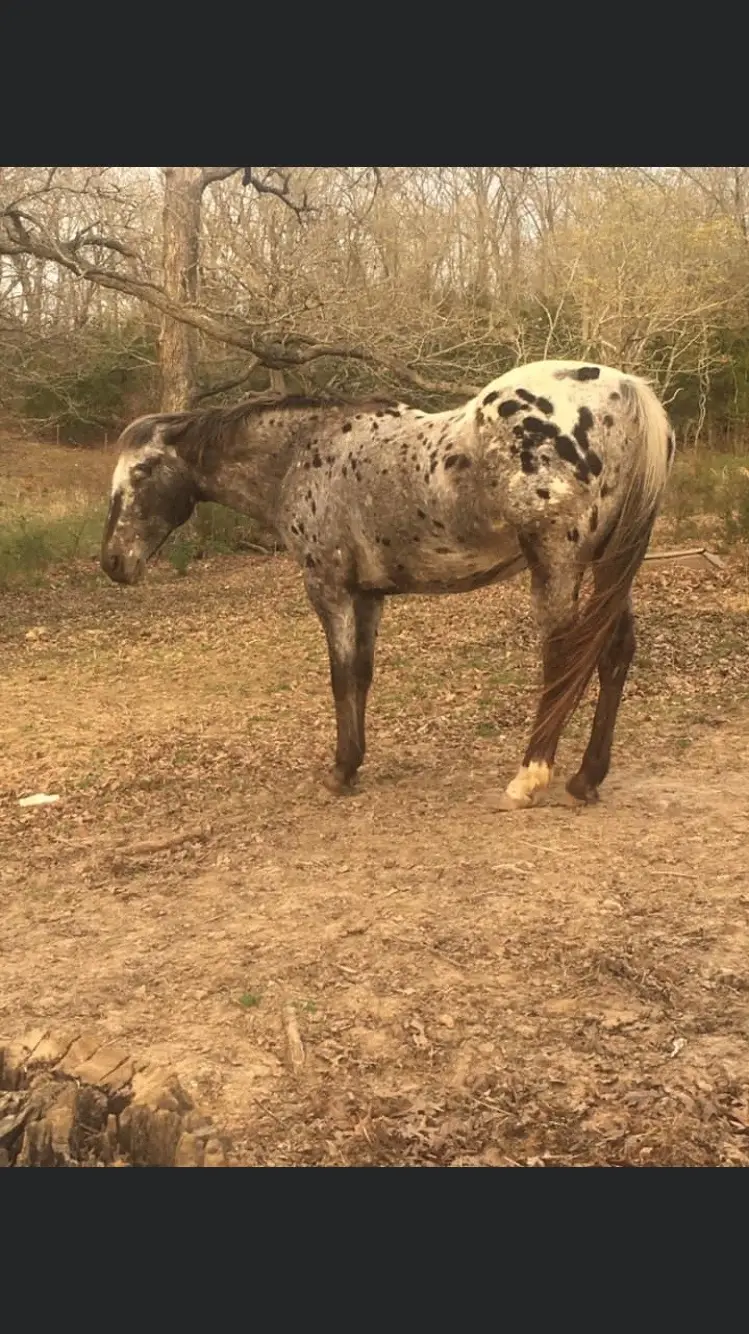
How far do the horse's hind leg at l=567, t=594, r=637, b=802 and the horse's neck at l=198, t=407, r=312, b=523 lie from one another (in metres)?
1.77

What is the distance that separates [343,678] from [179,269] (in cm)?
921

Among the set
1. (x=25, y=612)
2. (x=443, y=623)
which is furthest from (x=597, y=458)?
(x=25, y=612)

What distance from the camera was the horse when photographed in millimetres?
4211

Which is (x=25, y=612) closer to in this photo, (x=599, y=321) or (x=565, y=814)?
(x=599, y=321)

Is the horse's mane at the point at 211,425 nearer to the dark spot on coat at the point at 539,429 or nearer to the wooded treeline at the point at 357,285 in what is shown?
the dark spot on coat at the point at 539,429

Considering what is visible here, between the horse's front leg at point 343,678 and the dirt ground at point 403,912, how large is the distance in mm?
172

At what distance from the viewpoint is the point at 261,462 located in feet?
17.0

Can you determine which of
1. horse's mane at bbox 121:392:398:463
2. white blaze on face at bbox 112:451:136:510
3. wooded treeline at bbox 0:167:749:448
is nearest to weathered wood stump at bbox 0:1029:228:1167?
white blaze on face at bbox 112:451:136:510

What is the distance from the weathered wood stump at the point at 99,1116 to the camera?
2.63 m

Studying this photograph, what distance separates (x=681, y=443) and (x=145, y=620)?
1079 centimetres

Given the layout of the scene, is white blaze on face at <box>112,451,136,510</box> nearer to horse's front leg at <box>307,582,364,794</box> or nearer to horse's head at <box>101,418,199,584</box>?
horse's head at <box>101,418,199,584</box>

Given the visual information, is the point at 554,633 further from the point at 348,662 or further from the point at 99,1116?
A: the point at 99,1116

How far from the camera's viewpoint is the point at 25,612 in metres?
10.8

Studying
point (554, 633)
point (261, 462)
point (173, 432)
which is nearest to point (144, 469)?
point (173, 432)
